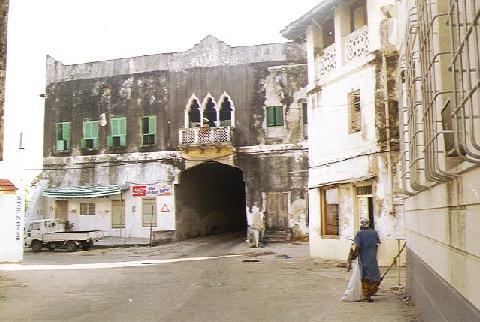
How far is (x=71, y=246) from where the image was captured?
24.4 meters

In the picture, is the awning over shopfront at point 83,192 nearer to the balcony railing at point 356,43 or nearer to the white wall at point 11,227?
the white wall at point 11,227

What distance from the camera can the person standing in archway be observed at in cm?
943

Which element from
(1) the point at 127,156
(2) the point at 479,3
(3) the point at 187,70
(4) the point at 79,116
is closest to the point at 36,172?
(4) the point at 79,116

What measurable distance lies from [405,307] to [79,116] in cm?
2398

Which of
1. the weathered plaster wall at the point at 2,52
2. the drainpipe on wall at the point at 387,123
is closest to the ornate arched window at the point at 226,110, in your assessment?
the drainpipe on wall at the point at 387,123

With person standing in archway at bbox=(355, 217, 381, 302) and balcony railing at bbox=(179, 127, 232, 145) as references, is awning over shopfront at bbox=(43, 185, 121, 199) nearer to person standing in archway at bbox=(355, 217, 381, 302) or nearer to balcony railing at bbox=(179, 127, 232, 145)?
balcony railing at bbox=(179, 127, 232, 145)

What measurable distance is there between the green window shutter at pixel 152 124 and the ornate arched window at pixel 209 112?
8.85 feet

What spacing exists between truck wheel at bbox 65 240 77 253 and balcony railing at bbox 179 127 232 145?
22.5 feet

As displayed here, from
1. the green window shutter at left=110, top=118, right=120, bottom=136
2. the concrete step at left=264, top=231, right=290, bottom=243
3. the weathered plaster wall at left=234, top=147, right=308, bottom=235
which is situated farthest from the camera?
the green window shutter at left=110, top=118, right=120, bottom=136

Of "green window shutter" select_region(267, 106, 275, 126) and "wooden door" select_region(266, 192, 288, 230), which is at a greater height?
"green window shutter" select_region(267, 106, 275, 126)

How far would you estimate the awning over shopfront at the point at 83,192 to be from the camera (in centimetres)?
2738

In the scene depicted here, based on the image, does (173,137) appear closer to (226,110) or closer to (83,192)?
(226,110)

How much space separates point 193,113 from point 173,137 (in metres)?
1.60

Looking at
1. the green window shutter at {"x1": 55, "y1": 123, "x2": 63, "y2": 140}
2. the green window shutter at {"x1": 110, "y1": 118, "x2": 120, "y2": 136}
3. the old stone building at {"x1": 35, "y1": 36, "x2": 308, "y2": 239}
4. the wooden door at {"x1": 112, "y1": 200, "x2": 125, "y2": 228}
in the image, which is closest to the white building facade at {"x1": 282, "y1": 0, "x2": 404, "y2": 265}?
the old stone building at {"x1": 35, "y1": 36, "x2": 308, "y2": 239}
